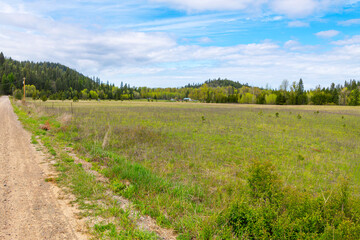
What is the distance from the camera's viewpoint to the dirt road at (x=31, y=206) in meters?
4.23

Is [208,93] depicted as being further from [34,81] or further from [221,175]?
[221,175]

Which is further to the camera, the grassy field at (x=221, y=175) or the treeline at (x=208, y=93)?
the treeline at (x=208, y=93)

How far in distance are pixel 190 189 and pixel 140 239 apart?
2.69 m

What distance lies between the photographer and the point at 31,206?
518cm

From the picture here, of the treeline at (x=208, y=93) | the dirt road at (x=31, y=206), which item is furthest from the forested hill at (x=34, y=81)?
the dirt road at (x=31, y=206)

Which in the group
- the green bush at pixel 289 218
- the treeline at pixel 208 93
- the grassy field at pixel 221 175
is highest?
the treeline at pixel 208 93

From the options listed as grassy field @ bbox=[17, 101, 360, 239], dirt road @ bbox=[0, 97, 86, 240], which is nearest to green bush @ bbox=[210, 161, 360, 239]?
grassy field @ bbox=[17, 101, 360, 239]

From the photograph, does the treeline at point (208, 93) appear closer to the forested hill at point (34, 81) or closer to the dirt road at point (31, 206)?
the forested hill at point (34, 81)

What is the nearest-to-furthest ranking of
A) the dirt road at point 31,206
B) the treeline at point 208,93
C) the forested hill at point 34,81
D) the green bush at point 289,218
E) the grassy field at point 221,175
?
the green bush at point 289,218
the dirt road at point 31,206
the grassy field at point 221,175
the treeline at point 208,93
the forested hill at point 34,81

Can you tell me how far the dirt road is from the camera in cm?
423

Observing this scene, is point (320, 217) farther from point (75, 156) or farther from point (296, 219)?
point (75, 156)

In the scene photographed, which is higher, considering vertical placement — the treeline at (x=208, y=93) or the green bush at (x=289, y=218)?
the treeline at (x=208, y=93)

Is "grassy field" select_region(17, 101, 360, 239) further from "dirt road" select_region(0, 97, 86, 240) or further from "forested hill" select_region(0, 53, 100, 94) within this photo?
"forested hill" select_region(0, 53, 100, 94)

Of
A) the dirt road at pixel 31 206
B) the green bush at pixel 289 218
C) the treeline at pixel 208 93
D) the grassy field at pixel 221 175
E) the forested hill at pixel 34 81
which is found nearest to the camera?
the green bush at pixel 289 218
